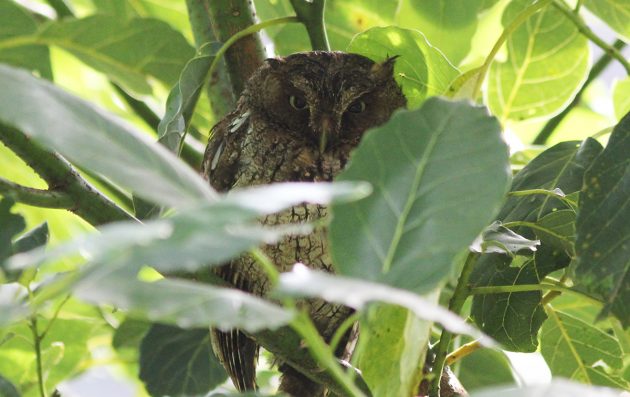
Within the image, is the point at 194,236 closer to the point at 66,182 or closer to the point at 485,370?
the point at 66,182

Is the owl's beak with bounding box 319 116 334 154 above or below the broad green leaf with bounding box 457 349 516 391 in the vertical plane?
above

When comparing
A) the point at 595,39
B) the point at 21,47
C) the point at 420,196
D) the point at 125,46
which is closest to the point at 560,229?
the point at 595,39

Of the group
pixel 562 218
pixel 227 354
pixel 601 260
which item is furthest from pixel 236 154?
pixel 601 260

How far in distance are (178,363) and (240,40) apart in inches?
23.4

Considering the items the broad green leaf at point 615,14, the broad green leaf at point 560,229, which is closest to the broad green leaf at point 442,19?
the broad green leaf at point 615,14

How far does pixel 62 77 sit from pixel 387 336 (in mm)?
1483

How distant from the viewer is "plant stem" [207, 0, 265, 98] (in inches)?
60.7

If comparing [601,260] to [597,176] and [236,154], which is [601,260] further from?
[236,154]

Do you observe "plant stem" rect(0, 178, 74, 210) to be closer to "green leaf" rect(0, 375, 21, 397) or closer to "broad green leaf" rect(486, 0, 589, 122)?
"green leaf" rect(0, 375, 21, 397)

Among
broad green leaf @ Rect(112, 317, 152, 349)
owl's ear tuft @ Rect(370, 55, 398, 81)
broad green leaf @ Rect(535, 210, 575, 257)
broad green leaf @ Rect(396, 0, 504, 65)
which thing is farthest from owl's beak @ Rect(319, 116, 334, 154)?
broad green leaf @ Rect(535, 210, 575, 257)

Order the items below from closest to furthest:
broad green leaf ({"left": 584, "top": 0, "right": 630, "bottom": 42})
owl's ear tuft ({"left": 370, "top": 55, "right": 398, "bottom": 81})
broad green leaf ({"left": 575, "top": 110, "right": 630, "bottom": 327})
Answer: broad green leaf ({"left": 575, "top": 110, "right": 630, "bottom": 327}) < broad green leaf ({"left": 584, "top": 0, "right": 630, "bottom": 42}) < owl's ear tuft ({"left": 370, "top": 55, "right": 398, "bottom": 81})

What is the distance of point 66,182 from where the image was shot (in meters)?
1.00

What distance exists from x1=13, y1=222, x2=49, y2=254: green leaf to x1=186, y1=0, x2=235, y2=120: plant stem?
2.05 feet

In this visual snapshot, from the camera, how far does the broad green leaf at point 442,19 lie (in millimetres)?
1640
